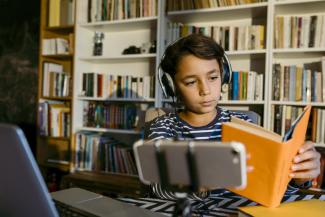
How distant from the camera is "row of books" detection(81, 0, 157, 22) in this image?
241 centimetres

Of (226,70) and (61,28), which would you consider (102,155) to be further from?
(226,70)

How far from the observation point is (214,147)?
399mm

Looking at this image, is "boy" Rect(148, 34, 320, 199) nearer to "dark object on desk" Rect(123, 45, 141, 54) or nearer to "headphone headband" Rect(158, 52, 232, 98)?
"headphone headband" Rect(158, 52, 232, 98)

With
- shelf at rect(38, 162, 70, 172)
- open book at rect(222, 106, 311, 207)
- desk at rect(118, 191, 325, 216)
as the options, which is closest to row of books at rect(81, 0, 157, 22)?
shelf at rect(38, 162, 70, 172)

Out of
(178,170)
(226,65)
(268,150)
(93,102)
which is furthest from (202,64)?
(93,102)

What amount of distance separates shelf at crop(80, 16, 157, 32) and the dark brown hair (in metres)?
1.36

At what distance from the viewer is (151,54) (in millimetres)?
2381

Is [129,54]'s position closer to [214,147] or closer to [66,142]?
[66,142]

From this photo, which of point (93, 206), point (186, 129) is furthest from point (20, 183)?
point (186, 129)

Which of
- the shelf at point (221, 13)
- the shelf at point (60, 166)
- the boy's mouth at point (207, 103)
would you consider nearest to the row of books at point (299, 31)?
Answer: the shelf at point (221, 13)

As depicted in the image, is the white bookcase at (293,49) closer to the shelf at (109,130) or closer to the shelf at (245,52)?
the shelf at (245,52)

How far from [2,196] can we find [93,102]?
2.25 meters

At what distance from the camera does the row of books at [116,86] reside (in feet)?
8.05

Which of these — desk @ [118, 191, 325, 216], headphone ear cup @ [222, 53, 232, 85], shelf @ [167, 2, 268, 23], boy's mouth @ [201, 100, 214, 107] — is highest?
shelf @ [167, 2, 268, 23]
